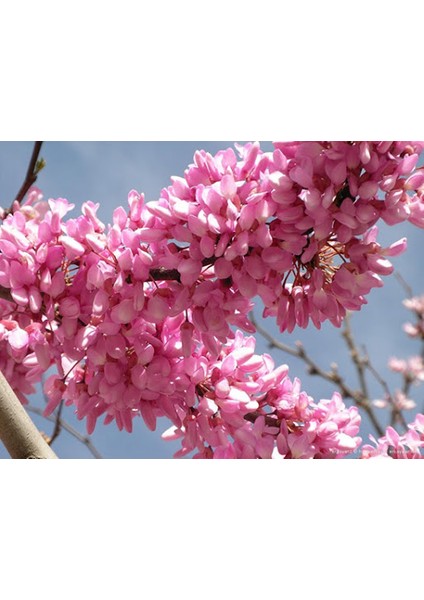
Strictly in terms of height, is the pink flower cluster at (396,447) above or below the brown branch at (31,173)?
below

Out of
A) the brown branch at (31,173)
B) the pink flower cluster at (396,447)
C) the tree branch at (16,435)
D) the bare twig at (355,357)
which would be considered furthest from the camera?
the bare twig at (355,357)

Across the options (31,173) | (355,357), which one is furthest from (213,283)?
(355,357)

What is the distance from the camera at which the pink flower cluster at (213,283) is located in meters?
0.87

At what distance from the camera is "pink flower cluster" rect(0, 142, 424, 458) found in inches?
34.1

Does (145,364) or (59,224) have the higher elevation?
(59,224)

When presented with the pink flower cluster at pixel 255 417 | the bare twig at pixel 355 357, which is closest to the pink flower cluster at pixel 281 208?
the pink flower cluster at pixel 255 417

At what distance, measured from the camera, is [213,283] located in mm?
927

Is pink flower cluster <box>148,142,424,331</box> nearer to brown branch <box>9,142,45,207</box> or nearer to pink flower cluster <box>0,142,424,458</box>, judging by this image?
pink flower cluster <box>0,142,424,458</box>

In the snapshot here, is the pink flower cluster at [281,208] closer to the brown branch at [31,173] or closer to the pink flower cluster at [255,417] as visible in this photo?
the pink flower cluster at [255,417]
